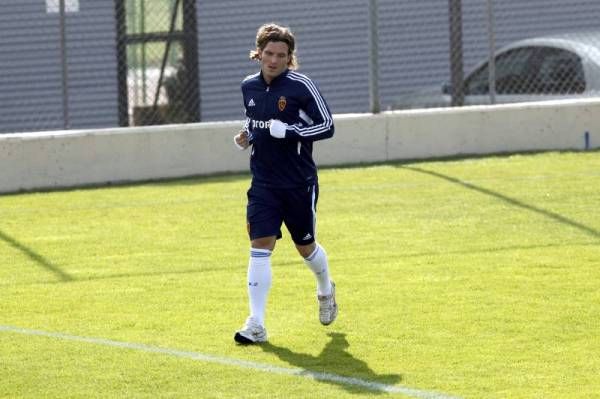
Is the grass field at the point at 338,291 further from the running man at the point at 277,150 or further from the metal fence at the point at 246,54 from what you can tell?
the metal fence at the point at 246,54

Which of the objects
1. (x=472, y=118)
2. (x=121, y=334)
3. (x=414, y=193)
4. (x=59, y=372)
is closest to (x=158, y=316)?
(x=121, y=334)

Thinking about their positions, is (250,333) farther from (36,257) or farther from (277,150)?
(36,257)

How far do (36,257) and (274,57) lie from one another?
362 cm

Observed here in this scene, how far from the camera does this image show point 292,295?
894 centimetres

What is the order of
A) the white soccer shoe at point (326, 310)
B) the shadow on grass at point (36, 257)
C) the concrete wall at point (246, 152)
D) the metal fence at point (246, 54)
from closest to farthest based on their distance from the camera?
1. the white soccer shoe at point (326, 310)
2. the shadow on grass at point (36, 257)
3. the concrete wall at point (246, 152)
4. the metal fence at point (246, 54)

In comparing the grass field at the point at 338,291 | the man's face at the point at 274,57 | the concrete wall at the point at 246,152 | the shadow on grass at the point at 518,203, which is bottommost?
the grass field at the point at 338,291

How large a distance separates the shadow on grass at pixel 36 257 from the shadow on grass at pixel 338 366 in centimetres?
268

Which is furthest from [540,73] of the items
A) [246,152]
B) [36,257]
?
[36,257]

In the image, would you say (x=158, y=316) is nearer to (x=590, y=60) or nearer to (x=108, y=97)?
(x=590, y=60)

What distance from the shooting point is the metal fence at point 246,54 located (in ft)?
55.0

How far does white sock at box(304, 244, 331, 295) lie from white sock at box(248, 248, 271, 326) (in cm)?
34

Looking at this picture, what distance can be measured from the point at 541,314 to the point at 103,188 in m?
6.86

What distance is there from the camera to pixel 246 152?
14.7 metres

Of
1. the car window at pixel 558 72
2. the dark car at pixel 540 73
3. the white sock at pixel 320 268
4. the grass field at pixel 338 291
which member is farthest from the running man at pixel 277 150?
the car window at pixel 558 72
